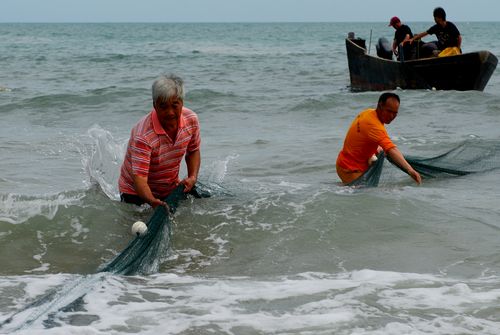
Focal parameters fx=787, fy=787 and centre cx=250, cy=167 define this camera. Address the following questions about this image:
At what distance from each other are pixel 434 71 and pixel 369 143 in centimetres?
922

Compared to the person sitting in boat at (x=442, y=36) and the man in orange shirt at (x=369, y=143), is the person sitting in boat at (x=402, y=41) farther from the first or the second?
the man in orange shirt at (x=369, y=143)

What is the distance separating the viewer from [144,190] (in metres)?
5.32

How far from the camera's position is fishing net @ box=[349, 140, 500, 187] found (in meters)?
7.27

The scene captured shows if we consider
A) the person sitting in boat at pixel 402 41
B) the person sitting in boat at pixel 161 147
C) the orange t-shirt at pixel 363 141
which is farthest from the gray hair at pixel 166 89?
the person sitting in boat at pixel 402 41

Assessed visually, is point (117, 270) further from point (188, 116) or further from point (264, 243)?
point (264, 243)

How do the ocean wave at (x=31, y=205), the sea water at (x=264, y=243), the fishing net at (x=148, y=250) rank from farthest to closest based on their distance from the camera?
the ocean wave at (x=31, y=205) → the fishing net at (x=148, y=250) → the sea water at (x=264, y=243)

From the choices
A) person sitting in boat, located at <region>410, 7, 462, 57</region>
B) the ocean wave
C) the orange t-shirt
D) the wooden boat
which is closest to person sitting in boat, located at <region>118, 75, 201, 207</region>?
the ocean wave

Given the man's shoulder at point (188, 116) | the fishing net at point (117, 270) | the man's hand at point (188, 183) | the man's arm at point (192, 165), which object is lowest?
the fishing net at point (117, 270)

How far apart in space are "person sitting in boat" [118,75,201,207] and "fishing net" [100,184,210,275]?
0.12 metres

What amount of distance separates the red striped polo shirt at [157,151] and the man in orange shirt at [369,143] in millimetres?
2017

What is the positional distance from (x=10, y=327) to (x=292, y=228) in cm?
281

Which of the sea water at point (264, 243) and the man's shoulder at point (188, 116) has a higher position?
the man's shoulder at point (188, 116)

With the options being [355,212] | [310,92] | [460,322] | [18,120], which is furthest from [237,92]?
[460,322]

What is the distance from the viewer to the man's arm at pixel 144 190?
17.5 ft
